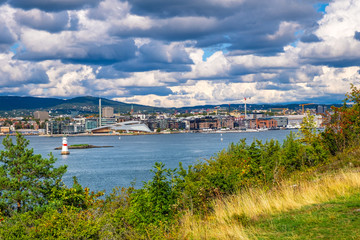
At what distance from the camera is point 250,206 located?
22.5 ft

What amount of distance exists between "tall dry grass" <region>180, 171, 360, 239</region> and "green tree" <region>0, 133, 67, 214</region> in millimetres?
4430

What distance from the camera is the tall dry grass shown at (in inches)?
234

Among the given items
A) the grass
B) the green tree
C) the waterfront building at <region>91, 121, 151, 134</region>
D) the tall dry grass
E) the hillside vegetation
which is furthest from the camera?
the waterfront building at <region>91, 121, 151, 134</region>

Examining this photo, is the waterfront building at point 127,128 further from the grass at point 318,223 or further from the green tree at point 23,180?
the grass at point 318,223

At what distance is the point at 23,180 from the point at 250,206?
647cm

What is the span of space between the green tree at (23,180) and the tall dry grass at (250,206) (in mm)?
4430

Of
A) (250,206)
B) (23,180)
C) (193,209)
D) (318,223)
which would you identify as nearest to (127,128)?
(23,180)

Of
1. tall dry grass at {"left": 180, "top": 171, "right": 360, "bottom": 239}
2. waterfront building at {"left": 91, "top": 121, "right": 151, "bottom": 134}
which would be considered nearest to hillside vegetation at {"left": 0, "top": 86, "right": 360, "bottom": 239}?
tall dry grass at {"left": 180, "top": 171, "right": 360, "bottom": 239}

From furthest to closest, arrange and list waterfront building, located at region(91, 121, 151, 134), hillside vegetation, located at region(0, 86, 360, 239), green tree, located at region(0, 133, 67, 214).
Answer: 1. waterfront building, located at region(91, 121, 151, 134)
2. green tree, located at region(0, 133, 67, 214)
3. hillside vegetation, located at region(0, 86, 360, 239)

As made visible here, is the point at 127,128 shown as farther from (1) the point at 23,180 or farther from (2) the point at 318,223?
(2) the point at 318,223

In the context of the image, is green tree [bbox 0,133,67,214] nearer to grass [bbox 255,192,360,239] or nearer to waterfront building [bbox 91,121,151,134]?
grass [bbox 255,192,360,239]

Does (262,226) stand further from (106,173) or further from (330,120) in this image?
(106,173)

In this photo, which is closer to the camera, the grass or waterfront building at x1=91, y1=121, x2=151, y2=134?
the grass

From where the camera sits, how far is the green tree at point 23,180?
10.1m
